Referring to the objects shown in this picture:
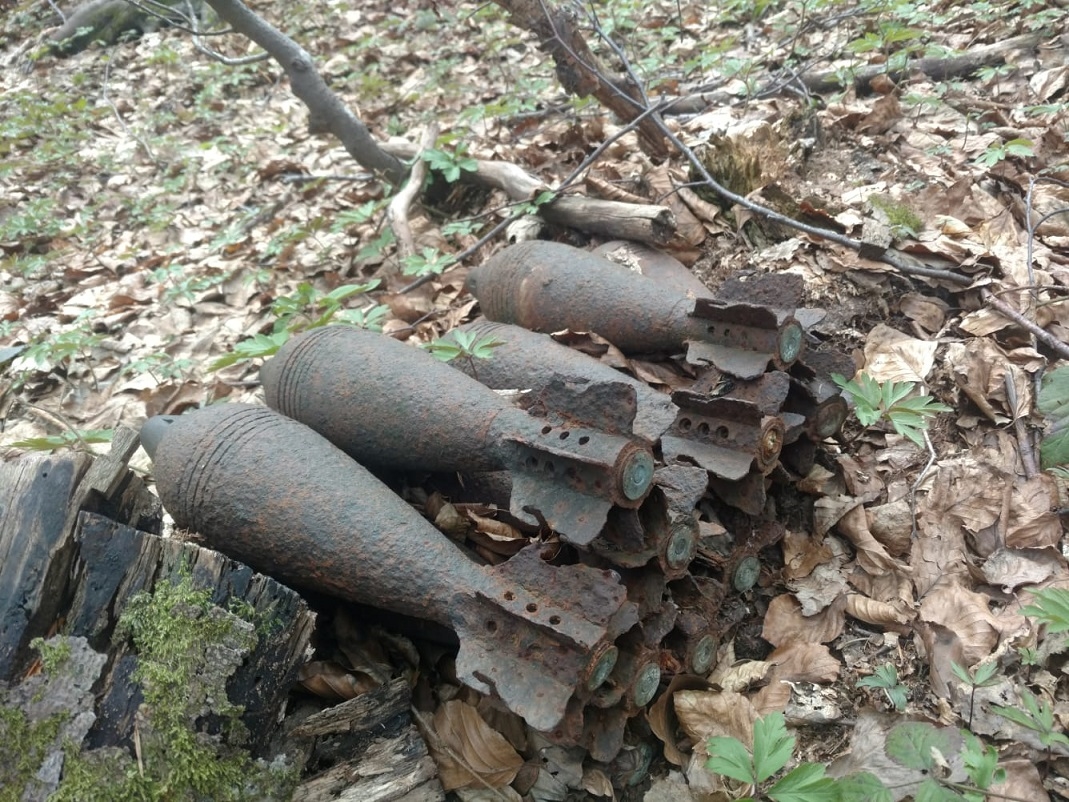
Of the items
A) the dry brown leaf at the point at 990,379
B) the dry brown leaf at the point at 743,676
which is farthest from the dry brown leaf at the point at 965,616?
the dry brown leaf at the point at 990,379

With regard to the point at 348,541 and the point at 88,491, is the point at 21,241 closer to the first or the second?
the point at 88,491

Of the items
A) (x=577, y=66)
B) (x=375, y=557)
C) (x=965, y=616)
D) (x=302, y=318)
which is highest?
(x=577, y=66)

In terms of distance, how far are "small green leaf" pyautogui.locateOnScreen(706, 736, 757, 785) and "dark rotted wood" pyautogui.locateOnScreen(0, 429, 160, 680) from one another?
1461 millimetres

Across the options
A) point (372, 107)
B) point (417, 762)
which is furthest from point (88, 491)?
point (372, 107)

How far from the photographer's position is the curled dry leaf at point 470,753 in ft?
5.90

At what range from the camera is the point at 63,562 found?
1751mm

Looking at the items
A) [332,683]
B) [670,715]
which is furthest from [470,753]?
[670,715]

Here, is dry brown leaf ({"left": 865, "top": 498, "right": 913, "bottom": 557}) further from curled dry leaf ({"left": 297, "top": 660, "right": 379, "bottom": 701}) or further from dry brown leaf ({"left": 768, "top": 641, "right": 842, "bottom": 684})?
curled dry leaf ({"left": 297, "top": 660, "right": 379, "bottom": 701})

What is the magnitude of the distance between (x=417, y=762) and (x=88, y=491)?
1041mm

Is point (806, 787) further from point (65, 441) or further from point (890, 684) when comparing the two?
point (65, 441)

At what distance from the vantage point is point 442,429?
2.04 meters

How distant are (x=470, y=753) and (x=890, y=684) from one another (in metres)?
1.01

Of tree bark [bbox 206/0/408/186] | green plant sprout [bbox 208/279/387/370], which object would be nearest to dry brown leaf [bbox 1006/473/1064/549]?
green plant sprout [bbox 208/279/387/370]

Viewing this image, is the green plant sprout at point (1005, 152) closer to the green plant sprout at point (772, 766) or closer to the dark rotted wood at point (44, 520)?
the green plant sprout at point (772, 766)
